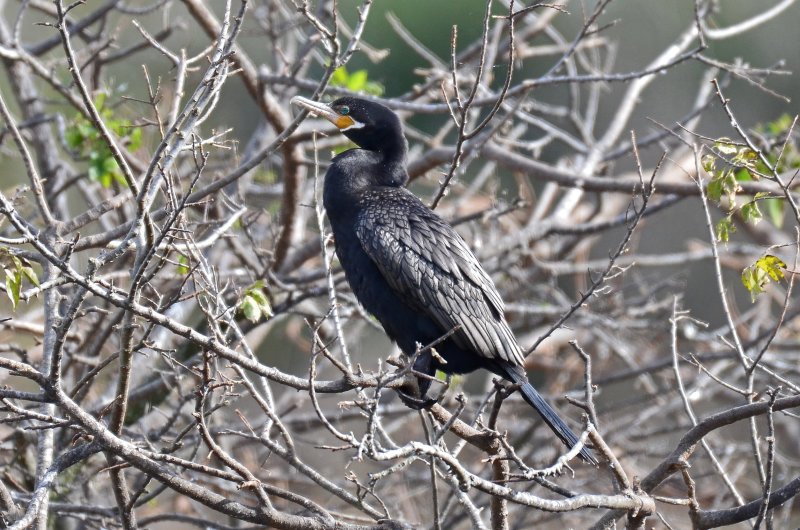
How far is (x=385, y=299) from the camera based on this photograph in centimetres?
377

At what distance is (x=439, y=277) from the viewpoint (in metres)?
3.67

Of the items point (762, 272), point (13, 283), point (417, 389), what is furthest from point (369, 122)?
point (13, 283)

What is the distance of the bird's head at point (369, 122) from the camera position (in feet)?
14.0

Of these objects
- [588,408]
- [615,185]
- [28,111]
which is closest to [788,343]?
[615,185]

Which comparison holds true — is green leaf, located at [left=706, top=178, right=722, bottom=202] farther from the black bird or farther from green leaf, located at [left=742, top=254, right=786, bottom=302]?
the black bird

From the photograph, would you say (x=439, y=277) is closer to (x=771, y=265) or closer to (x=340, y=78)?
(x=771, y=265)

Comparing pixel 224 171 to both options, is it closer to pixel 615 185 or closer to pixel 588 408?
pixel 615 185

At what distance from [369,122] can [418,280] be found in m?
0.98

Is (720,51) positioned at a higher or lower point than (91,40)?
higher

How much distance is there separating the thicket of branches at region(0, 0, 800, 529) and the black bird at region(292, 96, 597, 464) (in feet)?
0.52

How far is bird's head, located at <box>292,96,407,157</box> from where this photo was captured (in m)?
4.26

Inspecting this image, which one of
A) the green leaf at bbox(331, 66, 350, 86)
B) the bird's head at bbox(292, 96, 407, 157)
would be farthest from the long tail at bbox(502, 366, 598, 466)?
the green leaf at bbox(331, 66, 350, 86)

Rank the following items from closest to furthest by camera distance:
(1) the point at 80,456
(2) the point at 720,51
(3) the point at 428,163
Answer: (1) the point at 80,456
(3) the point at 428,163
(2) the point at 720,51

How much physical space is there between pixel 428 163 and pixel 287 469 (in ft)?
8.39
